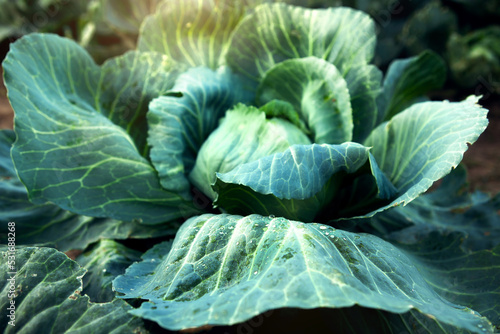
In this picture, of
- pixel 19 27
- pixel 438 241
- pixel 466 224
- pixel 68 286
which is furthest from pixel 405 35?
pixel 19 27

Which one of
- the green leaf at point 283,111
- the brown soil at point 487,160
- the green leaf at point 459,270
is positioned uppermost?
the green leaf at point 283,111

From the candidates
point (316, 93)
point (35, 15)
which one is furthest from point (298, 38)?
point (35, 15)

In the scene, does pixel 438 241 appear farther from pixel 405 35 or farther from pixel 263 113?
pixel 405 35

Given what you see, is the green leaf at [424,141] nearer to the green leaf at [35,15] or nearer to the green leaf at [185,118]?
the green leaf at [185,118]

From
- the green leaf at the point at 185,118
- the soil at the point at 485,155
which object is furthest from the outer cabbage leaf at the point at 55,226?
the soil at the point at 485,155

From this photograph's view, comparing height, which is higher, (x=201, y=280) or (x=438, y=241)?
(x=201, y=280)

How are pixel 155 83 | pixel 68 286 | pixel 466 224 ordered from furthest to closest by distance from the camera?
pixel 466 224 < pixel 155 83 < pixel 68 286
